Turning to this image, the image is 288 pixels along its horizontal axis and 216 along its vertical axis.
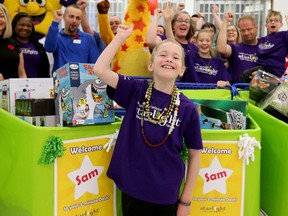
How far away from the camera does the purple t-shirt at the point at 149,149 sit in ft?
4.50

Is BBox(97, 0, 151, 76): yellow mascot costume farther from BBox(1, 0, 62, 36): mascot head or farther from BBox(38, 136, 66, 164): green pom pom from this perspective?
BBox(38, 136, 66, 164): green pom pom

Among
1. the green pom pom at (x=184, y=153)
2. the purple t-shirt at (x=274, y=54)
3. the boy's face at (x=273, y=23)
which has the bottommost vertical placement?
the green pom pom at (x=184, y=153)

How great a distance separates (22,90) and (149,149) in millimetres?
611

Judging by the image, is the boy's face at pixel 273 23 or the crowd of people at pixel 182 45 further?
the boy's face at pixel 273 23

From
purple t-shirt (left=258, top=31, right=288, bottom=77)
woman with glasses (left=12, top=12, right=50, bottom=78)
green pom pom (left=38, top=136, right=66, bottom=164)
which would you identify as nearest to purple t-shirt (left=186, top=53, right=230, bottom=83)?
purple t-shirt (left=258, top=31, right=288, bottom=77)

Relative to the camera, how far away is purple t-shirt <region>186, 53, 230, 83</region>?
2406mm

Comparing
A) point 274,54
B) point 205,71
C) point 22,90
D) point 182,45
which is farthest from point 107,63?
point 274,54

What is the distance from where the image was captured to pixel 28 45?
2.65 metres

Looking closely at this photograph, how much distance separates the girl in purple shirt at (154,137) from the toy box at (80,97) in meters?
0.09

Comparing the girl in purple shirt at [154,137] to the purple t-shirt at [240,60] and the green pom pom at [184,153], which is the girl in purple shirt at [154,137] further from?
the purple t-shirt at [240,60]

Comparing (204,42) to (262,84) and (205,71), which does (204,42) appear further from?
(262,84)

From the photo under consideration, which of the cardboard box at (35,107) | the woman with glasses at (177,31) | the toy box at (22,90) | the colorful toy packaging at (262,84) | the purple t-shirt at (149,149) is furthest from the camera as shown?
the woman with glasses at (177,31)

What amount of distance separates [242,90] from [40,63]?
142 centimetres

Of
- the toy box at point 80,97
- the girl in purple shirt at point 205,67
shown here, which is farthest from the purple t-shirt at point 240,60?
the toy box at point 80,97
